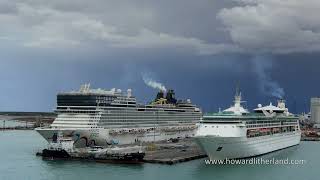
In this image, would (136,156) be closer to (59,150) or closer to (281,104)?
(59,150)

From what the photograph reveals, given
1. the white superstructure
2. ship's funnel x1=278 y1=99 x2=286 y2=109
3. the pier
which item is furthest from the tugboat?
the white superstructure

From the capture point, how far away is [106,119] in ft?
189

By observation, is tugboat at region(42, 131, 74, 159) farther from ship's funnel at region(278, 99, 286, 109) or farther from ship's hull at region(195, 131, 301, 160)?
ship's funnel at region(278, 99, 286, 109)

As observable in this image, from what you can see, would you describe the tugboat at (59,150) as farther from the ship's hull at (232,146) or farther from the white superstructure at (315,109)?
the white superstructure at (315,109)

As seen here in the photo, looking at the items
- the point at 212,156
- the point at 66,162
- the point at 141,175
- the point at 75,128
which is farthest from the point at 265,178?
the point at 75,128

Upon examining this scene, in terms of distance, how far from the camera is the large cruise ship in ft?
179

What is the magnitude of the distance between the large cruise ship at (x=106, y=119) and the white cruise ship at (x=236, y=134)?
14.0 metres

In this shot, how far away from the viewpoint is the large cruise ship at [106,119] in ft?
179

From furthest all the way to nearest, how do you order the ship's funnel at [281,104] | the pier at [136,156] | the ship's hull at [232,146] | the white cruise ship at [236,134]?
1. the ship's funnel at [281,104]
2. the pier at [136,156]
3. the white cruise ship at [236,134]
4. the ship's hull at [232,146]

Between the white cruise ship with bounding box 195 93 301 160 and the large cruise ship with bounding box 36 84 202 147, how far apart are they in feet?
45.9

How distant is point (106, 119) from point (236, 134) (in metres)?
18.1

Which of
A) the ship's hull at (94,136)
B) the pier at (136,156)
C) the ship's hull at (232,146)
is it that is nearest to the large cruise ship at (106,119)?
the ship's hull at (94,136)

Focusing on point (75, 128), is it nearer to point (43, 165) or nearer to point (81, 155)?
point (81, 155)

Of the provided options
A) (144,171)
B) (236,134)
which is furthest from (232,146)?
(144,171)
